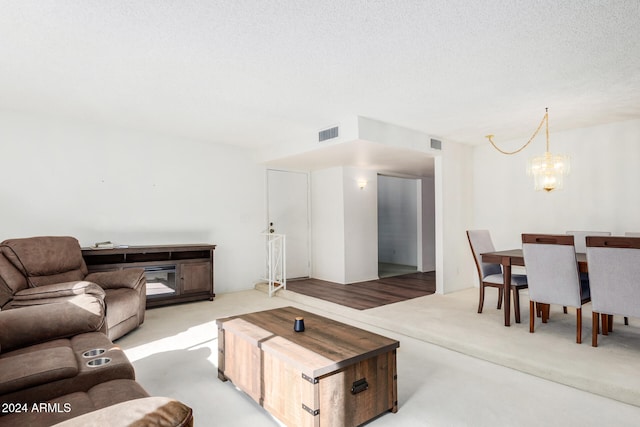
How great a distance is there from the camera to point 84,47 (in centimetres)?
260

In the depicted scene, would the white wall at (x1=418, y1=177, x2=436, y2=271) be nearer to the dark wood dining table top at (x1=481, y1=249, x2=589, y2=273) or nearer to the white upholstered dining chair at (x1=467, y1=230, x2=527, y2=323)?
the white upholstered dining chair at (x1=467, y1=230, x2=527, y2=323)

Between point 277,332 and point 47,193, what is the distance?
3.80 m

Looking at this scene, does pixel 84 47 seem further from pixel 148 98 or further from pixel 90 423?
pixel 90 423

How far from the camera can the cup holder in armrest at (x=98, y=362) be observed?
1.78m

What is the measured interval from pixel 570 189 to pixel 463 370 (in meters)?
3.59

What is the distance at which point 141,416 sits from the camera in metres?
0.83

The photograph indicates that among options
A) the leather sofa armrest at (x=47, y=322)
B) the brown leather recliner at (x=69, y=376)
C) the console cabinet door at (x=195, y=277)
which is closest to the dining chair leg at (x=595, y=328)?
the brown leather recliner at (x=69, y=376)

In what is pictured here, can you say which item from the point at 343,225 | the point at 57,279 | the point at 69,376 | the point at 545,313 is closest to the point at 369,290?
the point at 343,225

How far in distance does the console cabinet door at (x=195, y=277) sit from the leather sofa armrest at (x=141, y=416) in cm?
431

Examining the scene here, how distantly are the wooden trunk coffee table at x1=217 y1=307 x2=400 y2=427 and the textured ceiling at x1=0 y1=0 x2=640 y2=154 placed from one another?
2.02 m

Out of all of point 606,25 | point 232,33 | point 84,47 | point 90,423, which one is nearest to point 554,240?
point 606,25

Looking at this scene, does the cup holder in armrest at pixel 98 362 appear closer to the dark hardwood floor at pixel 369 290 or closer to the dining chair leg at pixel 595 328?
the dark hardwood floor at pixel 369 290

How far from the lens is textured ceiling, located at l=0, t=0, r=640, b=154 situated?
215 cm

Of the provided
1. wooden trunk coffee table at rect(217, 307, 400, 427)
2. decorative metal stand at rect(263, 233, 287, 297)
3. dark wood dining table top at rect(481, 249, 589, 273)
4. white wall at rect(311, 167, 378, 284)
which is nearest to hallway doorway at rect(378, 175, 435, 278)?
white wall at rect(311, 167, 378, 284)
